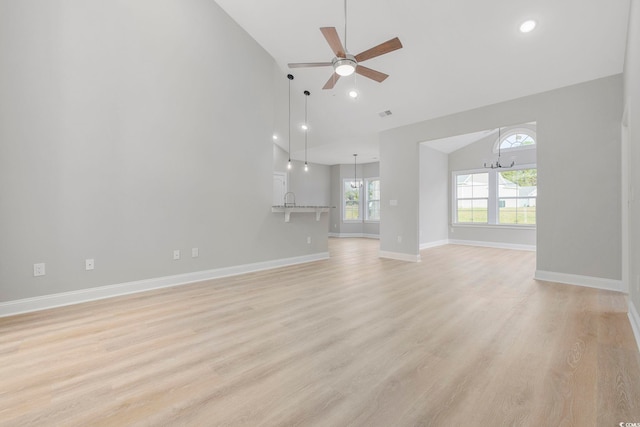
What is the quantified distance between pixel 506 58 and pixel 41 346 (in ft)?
19.5

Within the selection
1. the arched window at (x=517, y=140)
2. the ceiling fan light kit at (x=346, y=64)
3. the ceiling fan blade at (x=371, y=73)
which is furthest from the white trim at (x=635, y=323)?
the arched window at (x=517, y=140)

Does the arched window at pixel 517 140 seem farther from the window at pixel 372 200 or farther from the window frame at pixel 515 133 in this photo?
the window at pixel 372 200

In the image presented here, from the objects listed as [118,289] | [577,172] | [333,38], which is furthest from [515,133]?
[118,289]

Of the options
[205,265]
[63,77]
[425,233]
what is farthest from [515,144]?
[63,77]

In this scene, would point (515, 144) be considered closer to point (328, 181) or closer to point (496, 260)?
point (496, 260)

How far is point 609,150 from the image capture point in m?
3.73

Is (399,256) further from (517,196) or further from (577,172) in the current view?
(517,196)

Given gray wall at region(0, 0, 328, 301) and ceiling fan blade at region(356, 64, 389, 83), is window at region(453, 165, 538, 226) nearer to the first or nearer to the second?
ceiling fan blade at region(356, 64, 389, 83)

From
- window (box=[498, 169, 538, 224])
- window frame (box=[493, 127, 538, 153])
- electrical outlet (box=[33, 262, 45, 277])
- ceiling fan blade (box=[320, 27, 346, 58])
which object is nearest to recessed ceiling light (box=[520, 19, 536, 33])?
ceiling fan blade (box=[320, 27, 346, 58])

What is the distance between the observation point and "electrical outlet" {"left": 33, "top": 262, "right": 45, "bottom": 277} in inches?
119

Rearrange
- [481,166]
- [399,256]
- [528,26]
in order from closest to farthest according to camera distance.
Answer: [528,26] < [399,256] < [481,166]

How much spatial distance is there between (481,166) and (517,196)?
124cm

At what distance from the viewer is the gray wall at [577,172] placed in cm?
372

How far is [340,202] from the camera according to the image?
36.0 ft
